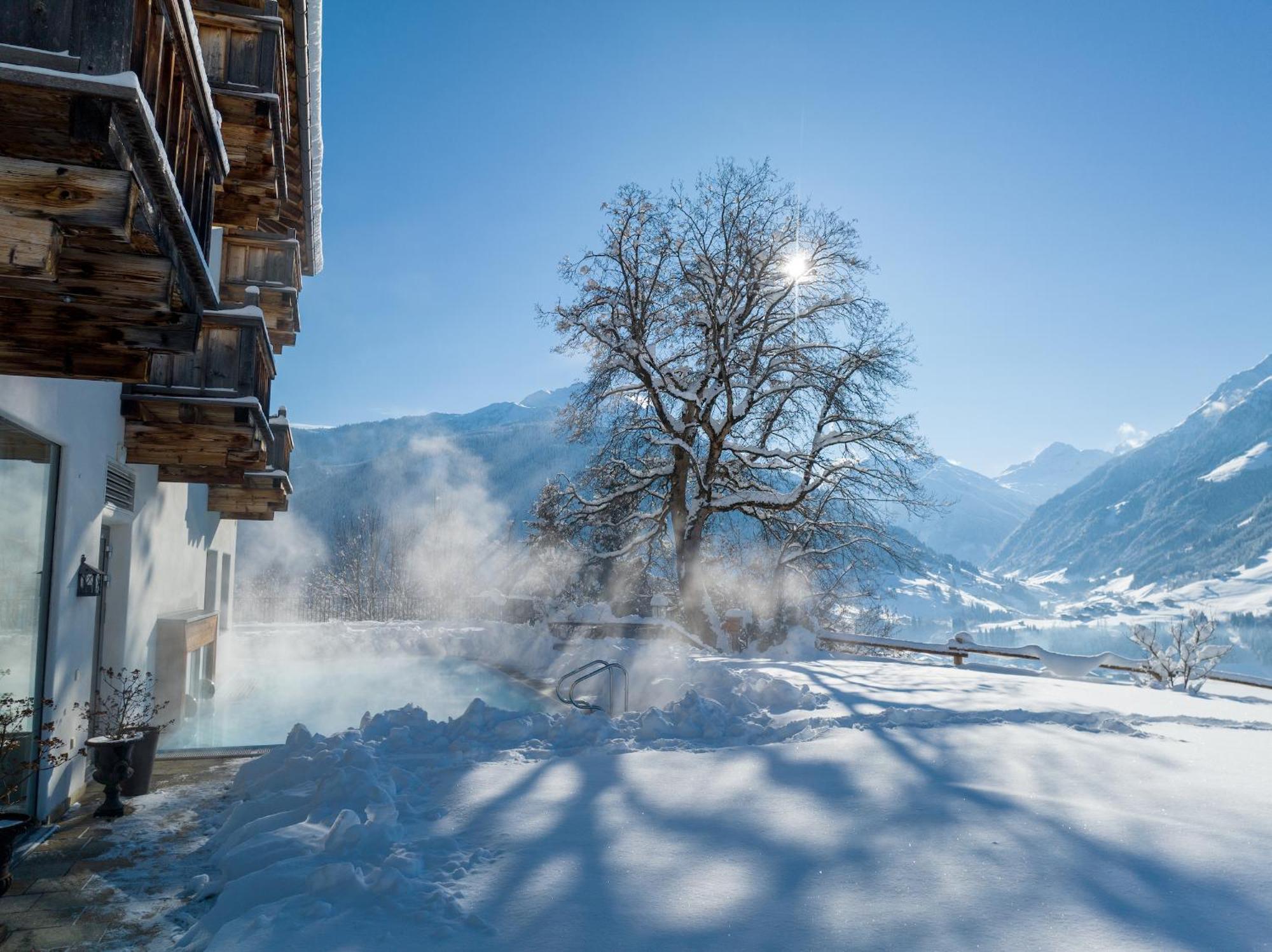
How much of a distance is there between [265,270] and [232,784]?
740 cm

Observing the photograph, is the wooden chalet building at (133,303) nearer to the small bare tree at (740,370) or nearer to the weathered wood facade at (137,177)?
the weathered wood facade at (137,177)

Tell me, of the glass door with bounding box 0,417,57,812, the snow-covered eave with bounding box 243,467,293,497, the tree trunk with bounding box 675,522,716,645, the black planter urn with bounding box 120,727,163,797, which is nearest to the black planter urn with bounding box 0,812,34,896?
the glass door with bounding box 0,417,57,812

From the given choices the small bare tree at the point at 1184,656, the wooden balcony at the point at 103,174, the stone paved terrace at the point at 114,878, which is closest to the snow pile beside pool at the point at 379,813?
the stone paved terrace at the point at 114,878

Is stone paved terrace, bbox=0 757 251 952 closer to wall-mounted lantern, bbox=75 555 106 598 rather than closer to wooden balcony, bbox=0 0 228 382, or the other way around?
wall-mounted lantern, bbox=75 555 106 598

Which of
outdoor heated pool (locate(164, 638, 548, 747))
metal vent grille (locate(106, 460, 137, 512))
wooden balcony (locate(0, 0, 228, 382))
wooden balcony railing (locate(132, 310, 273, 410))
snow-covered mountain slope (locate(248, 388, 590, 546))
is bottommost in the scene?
outdoor heated pool (locate(164, 638, 548, 747))

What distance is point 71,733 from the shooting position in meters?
6.37

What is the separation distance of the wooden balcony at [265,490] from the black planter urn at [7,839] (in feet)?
18.7

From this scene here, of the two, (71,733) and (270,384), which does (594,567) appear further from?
(71,733)

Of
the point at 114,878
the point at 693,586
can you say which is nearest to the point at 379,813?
the point at 114,878

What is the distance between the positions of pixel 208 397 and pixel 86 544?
1.69m

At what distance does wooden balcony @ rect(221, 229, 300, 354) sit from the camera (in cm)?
1069

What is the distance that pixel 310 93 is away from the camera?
820 cm

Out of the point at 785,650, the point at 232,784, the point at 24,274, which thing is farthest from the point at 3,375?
the point at 785,650

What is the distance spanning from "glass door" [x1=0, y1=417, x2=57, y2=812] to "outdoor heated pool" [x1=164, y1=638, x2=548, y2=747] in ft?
15.7
